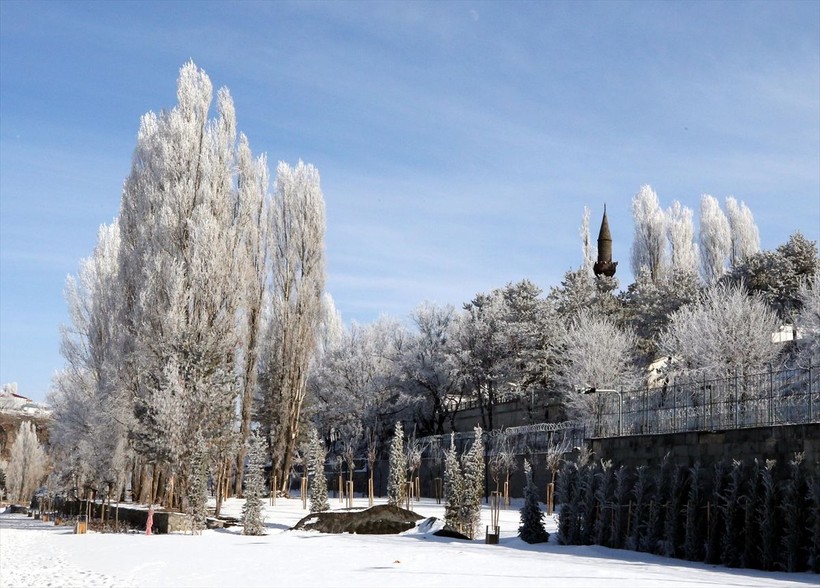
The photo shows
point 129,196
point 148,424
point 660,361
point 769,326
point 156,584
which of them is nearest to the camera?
point 156,584

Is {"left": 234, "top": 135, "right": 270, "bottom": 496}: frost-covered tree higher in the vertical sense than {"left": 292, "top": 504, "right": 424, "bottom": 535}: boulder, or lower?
higher

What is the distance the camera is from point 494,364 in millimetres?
44969

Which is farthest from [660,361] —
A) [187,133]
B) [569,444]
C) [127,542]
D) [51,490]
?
[127,542]

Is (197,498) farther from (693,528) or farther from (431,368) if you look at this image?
(431,368)

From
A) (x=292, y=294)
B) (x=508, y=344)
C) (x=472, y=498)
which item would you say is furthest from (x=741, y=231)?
(x=472, y=498)

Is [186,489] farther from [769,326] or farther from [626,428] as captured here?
[769,326]

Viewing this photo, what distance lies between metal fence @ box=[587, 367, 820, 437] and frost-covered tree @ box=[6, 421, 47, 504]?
6105cm

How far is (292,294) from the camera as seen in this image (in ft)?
138

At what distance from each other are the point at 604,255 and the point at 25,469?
4841 centimetres

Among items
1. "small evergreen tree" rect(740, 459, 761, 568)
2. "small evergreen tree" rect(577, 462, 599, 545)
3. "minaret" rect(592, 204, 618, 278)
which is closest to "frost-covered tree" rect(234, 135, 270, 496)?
"small evergreen tree" rect(577, 462, 599, 545)

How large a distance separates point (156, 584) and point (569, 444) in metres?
22.1

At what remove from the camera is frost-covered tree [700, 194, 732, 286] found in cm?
6500

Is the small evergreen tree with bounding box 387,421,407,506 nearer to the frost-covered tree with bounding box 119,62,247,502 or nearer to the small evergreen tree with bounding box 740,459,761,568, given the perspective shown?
the frost-covered tree with bounding box 119,62,247,502

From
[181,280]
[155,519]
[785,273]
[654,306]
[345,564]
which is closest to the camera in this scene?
[345,564]
